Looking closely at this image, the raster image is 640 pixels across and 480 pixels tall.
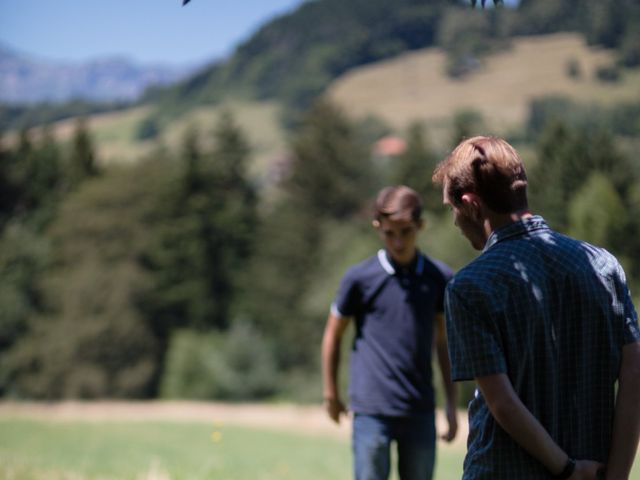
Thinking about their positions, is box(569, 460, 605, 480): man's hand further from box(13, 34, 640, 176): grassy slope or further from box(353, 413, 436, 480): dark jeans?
box(13, 34, 640, 176): grassy slope

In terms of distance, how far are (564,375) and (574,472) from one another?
0.26 meters

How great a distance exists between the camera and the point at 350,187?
5928 centimetres

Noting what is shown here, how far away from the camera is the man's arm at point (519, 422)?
92.5 inches

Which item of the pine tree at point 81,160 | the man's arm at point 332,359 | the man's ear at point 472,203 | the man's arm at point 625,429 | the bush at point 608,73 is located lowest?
the man's arm at point 332,359

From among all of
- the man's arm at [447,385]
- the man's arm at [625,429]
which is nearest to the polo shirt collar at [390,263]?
the man's arm at [447,385]

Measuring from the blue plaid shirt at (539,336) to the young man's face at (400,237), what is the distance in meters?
2.40

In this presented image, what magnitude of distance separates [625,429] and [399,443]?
2464 millimetres

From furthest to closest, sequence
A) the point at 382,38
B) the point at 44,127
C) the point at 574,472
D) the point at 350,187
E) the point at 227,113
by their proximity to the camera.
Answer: the point at 382,38, the point at 44,127, the point at 227,113, the point at 350,187, the point at 574,472

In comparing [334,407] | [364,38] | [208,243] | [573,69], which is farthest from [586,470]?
[364,38]

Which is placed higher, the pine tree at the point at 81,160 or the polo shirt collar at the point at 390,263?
the pine tree at the point at 81,160

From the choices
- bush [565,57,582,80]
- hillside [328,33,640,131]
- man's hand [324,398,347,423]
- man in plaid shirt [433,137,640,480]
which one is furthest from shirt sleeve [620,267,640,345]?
bush [565,57,582,80]

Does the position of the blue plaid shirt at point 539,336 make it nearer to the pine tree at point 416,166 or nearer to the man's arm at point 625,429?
the man's arm at point 625,429

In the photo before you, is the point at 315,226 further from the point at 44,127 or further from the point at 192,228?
the point at 44,127

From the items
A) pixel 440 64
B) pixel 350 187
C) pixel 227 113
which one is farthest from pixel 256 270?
pixel 440 64
